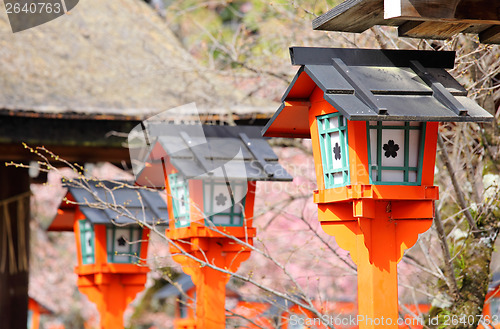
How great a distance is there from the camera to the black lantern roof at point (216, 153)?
488cm

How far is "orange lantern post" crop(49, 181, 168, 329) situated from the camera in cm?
622

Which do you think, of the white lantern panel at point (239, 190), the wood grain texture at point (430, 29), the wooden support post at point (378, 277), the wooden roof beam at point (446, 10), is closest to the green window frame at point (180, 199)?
the white lantern panel at point (239, 190)

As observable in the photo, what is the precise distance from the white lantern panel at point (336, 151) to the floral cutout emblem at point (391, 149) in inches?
8.3

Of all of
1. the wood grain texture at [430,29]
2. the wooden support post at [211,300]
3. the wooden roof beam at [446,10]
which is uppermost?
the wood grain texture at [430,29]

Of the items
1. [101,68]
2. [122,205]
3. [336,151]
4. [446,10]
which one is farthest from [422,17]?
[101,68]

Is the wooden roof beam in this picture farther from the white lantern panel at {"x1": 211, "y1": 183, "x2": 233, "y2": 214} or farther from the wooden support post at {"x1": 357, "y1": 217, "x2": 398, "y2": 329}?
the white lantern panel at {"x1": 211, "y1": 183, "x2": 233, "y2": 214}

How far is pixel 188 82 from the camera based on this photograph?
24.6ft

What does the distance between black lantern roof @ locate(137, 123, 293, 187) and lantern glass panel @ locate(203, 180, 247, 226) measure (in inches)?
3.6

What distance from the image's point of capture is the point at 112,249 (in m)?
6.30

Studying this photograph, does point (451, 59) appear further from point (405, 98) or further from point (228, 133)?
point (228, 133)

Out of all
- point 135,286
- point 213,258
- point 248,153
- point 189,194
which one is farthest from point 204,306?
point 135,286

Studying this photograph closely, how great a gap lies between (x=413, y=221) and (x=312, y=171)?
4593mm

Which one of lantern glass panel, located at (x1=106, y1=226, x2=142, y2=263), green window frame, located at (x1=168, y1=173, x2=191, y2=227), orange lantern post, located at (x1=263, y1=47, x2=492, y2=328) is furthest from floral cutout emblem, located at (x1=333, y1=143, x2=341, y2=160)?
lantern glass panel, located at (x1=106, y1=226, x2=142, y2=263)

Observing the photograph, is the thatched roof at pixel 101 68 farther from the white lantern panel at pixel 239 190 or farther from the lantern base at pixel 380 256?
the lantern base at pixel 380 256
